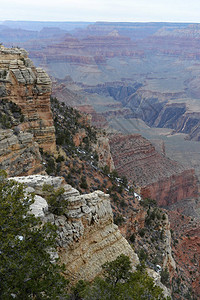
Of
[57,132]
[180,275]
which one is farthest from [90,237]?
[57,132]

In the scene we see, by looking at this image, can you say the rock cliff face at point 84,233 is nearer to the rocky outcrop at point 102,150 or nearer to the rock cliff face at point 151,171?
the rocky outcrop at point 102,150

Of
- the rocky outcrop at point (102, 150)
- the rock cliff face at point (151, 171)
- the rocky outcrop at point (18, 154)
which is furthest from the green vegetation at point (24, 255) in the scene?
the rock cliff face at point (151, 171)

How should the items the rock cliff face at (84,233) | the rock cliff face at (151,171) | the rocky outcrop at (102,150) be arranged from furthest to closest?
1. the rock cliff face at (151,171)
2. the rocky outcrop at (102,150)
3. the rock cliff face at (84,233)

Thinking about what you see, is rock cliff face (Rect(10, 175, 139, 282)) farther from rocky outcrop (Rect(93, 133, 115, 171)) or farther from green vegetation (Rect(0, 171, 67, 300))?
rocky outcrop (Rect(93, 133, 115, 171))

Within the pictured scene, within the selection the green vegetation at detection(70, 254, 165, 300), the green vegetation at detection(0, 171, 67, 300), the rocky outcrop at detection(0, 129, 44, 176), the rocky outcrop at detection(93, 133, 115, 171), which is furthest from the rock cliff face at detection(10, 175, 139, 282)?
the rocky outcrop at detection(93, 133, 115, 171)

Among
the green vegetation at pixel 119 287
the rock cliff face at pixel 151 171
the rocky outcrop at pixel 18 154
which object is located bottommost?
the rock cliff face at pixel 151 171

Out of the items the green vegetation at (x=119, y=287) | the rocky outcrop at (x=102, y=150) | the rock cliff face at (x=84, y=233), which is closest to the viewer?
the green vegetation at (x=119, y=287)

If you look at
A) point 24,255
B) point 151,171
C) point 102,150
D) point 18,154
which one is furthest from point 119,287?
point 151,171
